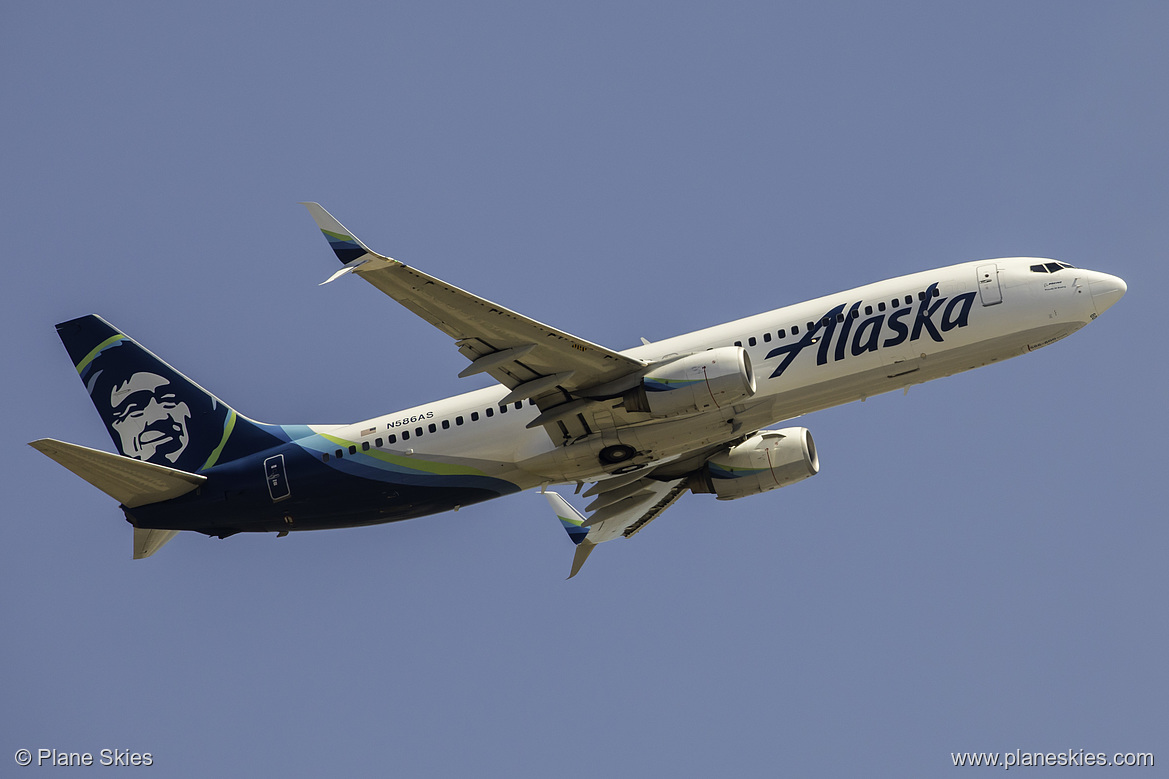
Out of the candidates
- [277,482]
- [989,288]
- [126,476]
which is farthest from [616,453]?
[126,476]

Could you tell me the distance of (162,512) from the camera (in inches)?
1476

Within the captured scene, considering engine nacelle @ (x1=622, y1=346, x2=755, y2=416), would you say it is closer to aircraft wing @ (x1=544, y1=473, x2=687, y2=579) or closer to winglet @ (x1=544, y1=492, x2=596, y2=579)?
aircraft wing @ (x1=544, y1=473, x2=687, y2=579)

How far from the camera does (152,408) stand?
39938 millimetres

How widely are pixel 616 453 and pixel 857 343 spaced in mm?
7913

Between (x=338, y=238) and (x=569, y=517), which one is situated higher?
(x=338, y=238)

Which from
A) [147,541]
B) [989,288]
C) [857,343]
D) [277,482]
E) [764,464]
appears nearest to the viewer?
[857,343]

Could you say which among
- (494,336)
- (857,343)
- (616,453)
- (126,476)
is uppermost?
(494,336)

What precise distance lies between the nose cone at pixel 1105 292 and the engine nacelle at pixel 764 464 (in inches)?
404

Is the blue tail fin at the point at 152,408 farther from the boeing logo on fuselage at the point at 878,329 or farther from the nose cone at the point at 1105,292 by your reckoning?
the nose cone at the point at 1105,292

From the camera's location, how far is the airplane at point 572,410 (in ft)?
113

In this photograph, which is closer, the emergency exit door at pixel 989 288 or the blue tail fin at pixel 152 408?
the emergency exit door at pixel 989 288

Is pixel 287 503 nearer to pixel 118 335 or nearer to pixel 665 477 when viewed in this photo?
pixel 118 335

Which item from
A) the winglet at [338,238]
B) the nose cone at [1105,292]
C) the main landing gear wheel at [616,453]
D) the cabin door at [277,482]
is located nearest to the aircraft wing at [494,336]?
the winglet at [338,238]

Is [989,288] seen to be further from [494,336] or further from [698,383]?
[494,336]
